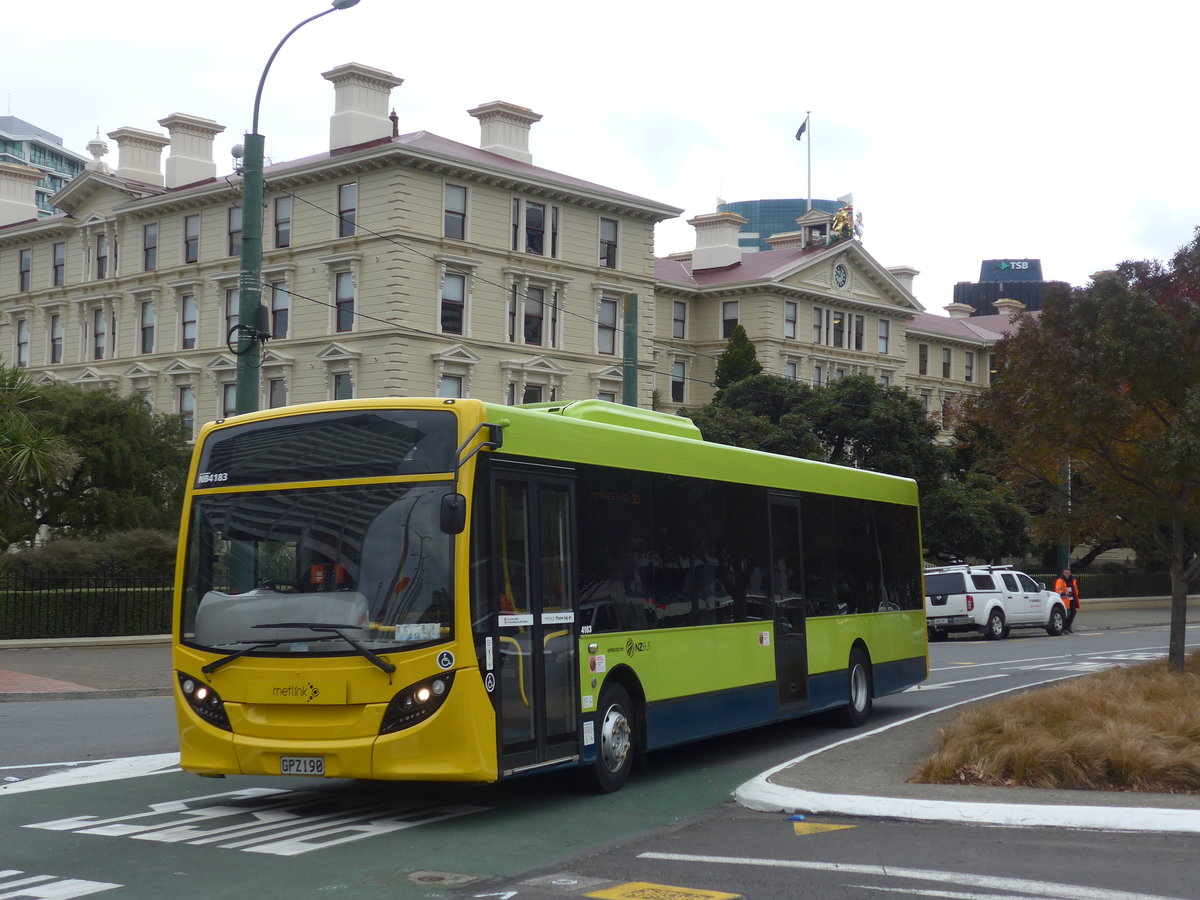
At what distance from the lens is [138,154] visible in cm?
6494

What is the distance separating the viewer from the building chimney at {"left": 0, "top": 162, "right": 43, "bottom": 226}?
71.1 m

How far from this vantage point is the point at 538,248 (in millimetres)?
54531

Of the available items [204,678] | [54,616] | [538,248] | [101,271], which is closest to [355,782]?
[204,678]

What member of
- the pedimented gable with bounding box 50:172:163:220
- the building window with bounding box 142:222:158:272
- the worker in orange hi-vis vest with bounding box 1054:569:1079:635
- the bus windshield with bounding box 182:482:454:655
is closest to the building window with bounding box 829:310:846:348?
the building window with bounding box 142:222:158:272

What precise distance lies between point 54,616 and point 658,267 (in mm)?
49167

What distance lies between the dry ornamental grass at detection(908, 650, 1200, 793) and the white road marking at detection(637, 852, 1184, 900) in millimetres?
2644

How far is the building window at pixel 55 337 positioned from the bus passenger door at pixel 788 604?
184 ft

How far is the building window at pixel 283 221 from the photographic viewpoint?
5381 centimetres

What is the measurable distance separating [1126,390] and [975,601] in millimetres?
20064

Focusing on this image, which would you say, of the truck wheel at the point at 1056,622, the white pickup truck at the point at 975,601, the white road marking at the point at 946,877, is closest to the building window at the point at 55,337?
the white pickup truck at the point at 975,601

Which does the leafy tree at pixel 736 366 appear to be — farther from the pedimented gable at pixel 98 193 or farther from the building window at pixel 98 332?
the building window at pixel 98 332

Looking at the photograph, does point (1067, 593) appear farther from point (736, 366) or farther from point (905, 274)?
point (905, 274)

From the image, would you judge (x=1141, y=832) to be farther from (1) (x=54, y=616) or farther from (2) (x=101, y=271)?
(2) (x=101, y=271)

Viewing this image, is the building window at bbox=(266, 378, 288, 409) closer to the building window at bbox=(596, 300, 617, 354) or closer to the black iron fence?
the building window at bbox=(596, 300, 617, 354)
